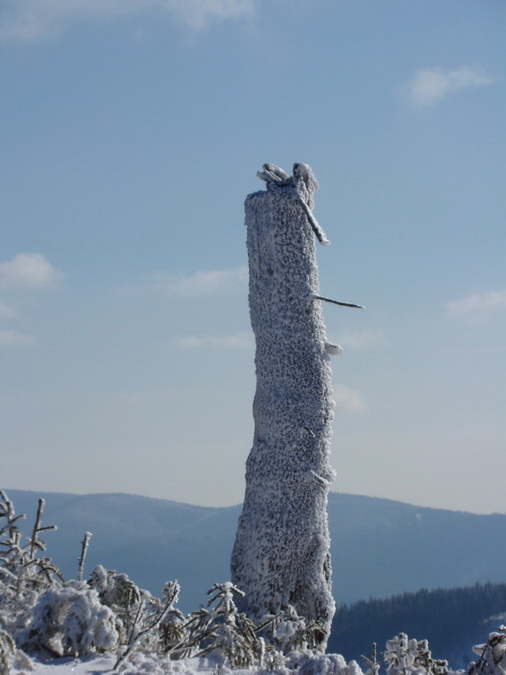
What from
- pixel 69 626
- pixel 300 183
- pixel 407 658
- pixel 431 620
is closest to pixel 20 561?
pixel 69 626

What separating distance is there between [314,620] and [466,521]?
157464mm

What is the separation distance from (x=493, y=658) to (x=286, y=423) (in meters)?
3.51

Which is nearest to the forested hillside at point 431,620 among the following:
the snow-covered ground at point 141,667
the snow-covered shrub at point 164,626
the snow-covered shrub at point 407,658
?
the snow-covered shrub at point 407,658

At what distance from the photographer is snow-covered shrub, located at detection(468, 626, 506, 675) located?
5566 millimetres

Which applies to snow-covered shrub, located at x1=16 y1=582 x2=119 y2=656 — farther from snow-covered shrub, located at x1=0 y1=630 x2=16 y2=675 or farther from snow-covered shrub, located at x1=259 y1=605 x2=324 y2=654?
snow-covered shrub, located at x1=259 y1=605 x2=324 y2=654

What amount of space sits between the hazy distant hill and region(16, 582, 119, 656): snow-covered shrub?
10199cm

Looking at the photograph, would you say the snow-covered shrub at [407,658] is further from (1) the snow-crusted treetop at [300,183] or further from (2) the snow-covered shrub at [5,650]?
(1) the snow-crusted treetop at [300,183]

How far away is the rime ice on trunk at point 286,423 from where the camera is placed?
850 cm

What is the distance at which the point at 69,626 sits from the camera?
464cm

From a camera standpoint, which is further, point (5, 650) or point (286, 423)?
point (286, 423)

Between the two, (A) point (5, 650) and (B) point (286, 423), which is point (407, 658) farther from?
(A) point (5, 650)

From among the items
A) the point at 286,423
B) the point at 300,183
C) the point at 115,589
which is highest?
the point at 300,183

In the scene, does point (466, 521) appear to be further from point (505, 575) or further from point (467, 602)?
point (467, 602)

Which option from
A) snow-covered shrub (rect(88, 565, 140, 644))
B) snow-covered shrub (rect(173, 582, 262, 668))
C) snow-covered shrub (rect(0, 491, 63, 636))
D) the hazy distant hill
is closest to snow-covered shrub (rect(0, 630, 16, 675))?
snow-covered shrub (rect(173, 582, 262, 668))
